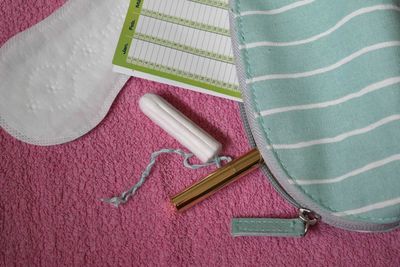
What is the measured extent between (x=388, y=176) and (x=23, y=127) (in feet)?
1.31

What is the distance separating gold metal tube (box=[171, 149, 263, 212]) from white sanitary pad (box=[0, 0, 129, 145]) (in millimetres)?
140

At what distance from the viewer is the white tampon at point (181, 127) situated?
494mm

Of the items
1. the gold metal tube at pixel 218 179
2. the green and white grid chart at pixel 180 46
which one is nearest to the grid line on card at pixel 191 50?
the green and white grid chart at pixel 180 46

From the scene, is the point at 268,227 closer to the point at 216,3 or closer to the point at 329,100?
the point at 329,100

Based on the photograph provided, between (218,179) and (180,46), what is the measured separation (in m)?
0.17

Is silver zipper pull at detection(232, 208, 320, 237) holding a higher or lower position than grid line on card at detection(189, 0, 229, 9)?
lower

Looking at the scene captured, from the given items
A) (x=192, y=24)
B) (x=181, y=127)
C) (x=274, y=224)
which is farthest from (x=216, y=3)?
(x=274, y=224)

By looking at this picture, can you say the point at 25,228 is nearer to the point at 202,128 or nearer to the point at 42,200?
the point at 42,200

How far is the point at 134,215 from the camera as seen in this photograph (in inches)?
19.8

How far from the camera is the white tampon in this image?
49 centimetres

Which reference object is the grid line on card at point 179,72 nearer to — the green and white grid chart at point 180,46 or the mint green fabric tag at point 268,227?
the green and white grid chart at point 180,46

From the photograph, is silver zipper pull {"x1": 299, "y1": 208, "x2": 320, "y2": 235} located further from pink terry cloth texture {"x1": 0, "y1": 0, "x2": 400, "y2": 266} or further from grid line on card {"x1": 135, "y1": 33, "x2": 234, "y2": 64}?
grid line on card {"x1": 135, "y1": 33, "x2": 234, "y2": 64}

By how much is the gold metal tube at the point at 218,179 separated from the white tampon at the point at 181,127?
2cm

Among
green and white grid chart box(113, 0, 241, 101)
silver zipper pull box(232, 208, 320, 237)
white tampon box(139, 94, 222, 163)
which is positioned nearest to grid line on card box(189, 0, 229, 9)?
green and white grid chart box(113, 0, 241, 101)
